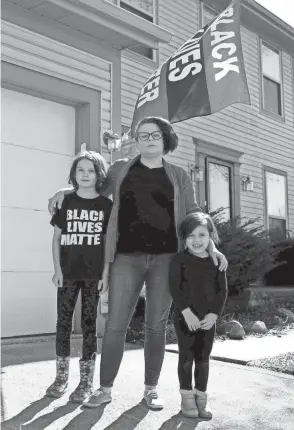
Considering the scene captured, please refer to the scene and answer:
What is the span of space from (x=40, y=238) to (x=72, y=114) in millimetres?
1526

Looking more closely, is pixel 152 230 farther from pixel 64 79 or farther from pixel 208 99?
pixel 64 79

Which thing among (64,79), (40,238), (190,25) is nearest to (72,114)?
(64,79)

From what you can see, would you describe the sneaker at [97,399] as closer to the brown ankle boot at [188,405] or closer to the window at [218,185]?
the brown ankle boot at [188,405]

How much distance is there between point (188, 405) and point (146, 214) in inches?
44.9

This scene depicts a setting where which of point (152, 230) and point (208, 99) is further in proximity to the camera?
point (208, 99)

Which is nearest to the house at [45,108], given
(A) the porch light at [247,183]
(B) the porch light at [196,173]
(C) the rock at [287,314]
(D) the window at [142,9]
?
(D) the window at [142,9]

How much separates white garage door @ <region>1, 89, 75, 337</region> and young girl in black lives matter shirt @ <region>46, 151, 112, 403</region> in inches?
86.1

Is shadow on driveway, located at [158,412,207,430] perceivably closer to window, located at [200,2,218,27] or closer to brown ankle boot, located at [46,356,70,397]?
brown ankle boot, located at [46,356,70,397]

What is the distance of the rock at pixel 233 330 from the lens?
580 centimetres

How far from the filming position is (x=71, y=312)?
3.29m

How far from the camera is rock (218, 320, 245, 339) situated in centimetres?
580

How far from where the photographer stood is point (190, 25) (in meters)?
9.52

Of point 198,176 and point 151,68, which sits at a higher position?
point 151,68

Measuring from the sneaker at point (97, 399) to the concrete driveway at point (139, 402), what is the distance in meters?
0.04
